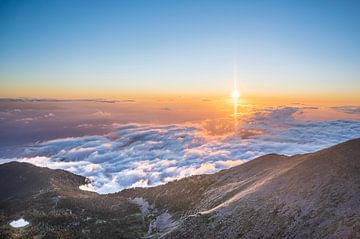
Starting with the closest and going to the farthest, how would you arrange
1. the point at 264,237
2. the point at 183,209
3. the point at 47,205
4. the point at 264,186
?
the point at 264,237, the point at 264,186, the point at 183,209, the point at 47,205

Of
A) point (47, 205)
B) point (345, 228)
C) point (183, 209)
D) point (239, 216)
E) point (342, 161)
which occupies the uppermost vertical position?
point (342, 161)

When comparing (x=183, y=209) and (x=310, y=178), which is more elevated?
(x=310, y=178)

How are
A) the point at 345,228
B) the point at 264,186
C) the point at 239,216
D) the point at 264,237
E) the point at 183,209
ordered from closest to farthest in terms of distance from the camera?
the point at 345,228 < the point at 264,237 < the point at 239,216 < the point at 264,186 < the point at 183,209

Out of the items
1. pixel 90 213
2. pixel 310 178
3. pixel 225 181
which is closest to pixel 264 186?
pixel 310 178

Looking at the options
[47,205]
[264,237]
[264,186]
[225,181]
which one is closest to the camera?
[264,237]

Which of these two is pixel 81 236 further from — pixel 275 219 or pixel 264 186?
pixel 275 219

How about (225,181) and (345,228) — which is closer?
(345,228)

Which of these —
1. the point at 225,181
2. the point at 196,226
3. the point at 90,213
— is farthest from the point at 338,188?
the point at 90,213

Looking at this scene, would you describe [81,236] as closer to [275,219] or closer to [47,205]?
[47,205]

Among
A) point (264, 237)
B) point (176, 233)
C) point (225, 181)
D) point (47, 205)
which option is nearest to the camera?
point (264, 237)
